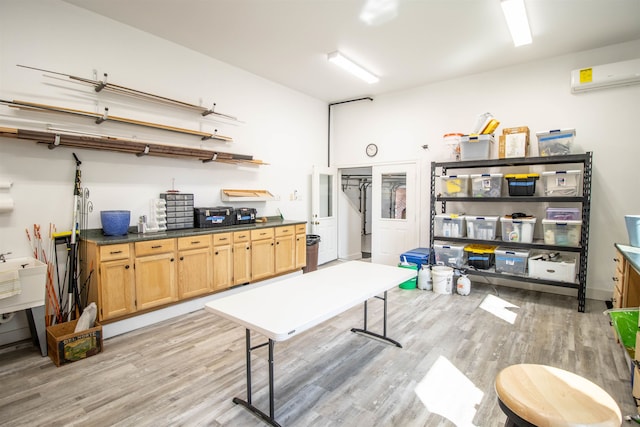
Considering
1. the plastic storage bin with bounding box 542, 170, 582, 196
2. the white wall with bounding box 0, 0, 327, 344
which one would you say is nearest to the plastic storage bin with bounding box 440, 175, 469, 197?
the plastic storage bin with bounding box 542, 170, 582, 196

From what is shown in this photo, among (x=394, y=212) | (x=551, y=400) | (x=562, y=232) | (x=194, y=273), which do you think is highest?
(x=394, y=212)

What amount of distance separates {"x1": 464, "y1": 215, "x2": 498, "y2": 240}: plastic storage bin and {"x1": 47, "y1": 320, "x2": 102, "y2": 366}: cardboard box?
479 cm

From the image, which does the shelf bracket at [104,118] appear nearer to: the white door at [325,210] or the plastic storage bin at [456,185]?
the white door at [325,210]

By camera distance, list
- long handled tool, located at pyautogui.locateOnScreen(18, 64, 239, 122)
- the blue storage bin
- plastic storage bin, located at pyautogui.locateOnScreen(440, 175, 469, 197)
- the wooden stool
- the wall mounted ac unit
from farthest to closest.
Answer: the blue storage bin → plastic storage bin, located at pyautogui.locateOnScreen(440, 175, 469, 197) → the wall mounted ac unit → long handled tool, located at pyautogui.locateOnScreen(18, 64, 239, 122) → the wooden stool

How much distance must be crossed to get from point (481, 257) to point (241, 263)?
349 cm

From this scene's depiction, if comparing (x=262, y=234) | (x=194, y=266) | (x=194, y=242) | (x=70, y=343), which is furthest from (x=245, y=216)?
(x=70, y=343)

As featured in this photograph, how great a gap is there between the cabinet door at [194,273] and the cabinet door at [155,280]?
8 cm

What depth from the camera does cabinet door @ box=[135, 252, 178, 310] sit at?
338cm

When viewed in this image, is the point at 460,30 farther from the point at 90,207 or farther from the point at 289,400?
the point at 90,207

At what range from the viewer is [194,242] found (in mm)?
3830

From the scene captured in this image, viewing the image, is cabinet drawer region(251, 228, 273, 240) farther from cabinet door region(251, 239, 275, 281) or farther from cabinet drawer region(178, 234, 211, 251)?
cabinet drawer region(178, 234, 211, 251)

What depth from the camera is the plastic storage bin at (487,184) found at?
4564mm

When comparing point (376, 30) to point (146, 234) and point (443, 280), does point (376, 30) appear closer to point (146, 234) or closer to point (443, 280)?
point (443, 280)

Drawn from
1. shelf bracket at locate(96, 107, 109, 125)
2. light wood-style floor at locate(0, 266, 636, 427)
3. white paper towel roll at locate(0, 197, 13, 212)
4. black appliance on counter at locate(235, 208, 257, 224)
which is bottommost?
light wood-style floor at locate(0, 266, 636, 427)
